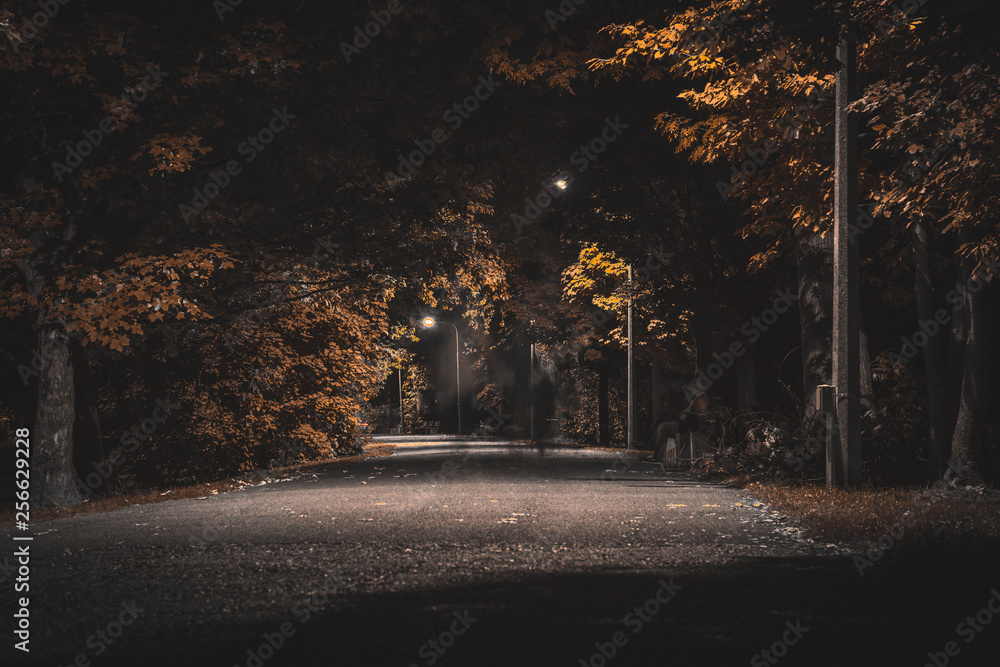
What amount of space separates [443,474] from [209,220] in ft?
26.2

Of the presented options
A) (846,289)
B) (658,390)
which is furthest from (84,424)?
(658,390)

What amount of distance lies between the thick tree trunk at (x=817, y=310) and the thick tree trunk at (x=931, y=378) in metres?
1.79

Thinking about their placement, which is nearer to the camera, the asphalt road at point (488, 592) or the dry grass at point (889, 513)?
the asphalt road at point (488, 592)

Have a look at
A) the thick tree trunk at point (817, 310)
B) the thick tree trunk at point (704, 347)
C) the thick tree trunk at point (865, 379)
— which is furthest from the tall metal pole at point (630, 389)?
the thick tree trunk at point (865, 379)

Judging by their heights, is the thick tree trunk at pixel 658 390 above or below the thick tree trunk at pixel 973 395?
below

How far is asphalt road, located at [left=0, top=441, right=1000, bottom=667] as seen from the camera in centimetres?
550

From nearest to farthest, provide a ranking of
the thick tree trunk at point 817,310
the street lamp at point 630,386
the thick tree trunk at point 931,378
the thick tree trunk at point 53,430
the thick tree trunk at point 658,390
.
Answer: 1. the thick tree trunk at point 53,430
2. the thick tree trunk at point 931,378
3. the thick tree trunk at point 817,310
4. the street lamp at point 630,386
5. the thick tree trunk at point 658,390

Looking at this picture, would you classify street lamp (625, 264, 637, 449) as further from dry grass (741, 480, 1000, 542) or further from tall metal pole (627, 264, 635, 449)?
dry grass (741, 480, 1000, 542)

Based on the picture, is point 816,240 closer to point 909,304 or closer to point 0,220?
point 909,304

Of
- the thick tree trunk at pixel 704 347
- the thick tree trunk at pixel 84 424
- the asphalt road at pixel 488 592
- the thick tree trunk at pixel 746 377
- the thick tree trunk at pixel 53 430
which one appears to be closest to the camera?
the asphalt road at pixel 488 592

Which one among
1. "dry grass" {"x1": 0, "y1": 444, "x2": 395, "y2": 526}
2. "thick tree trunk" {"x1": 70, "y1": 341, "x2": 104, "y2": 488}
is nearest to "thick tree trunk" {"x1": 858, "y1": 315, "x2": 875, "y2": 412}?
"dry grass" {"x1": 0, "y1": 444, "x2": 395, "y2": 526}

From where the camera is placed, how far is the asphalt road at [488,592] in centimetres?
550

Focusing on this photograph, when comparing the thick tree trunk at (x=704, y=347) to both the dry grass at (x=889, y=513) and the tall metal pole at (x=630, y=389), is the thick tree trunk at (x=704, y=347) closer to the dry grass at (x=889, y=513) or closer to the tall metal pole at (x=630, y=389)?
the tall metal pole at (x=630, y=389)

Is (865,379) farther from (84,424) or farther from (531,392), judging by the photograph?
(531,392)
